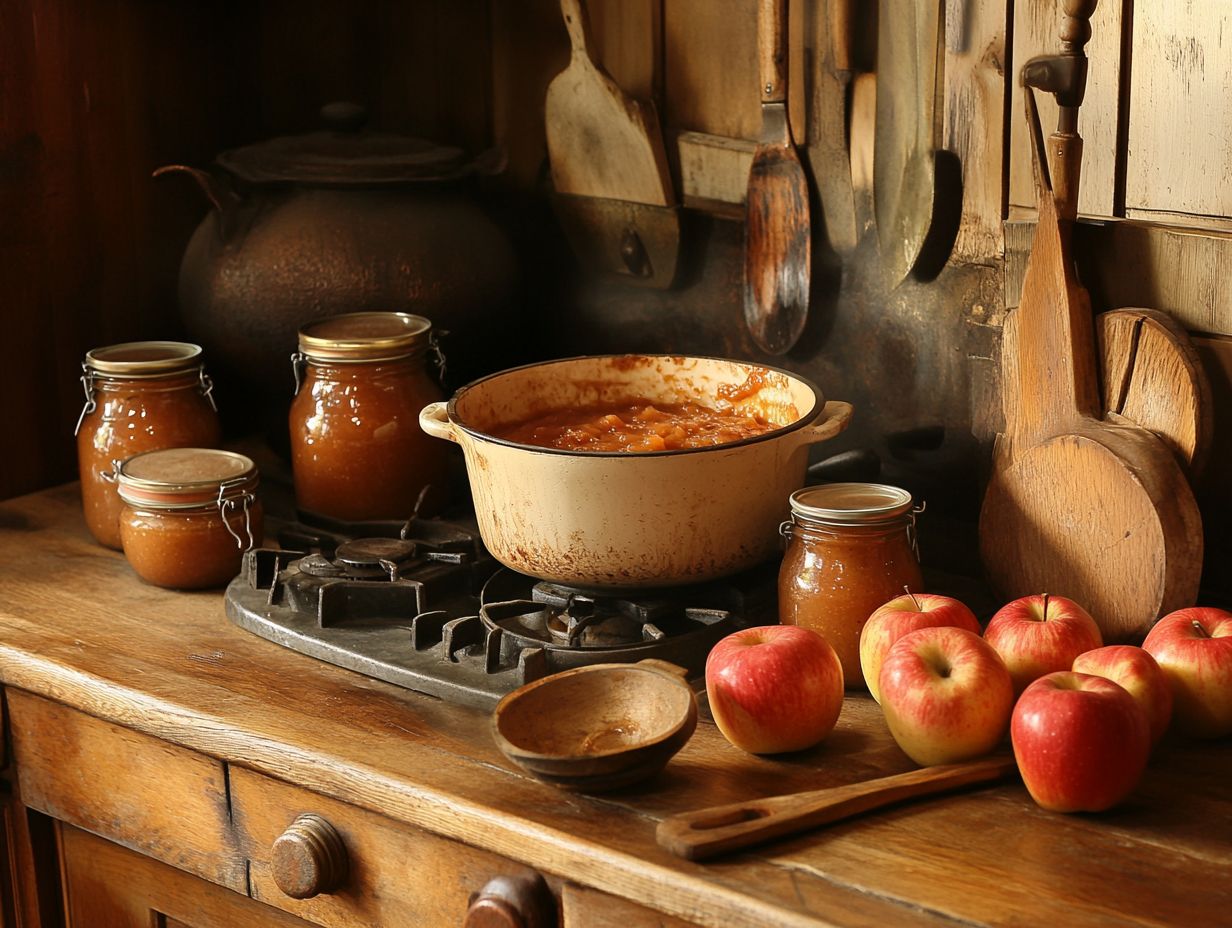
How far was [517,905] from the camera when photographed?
3.44 ft

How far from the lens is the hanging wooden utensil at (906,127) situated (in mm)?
1393

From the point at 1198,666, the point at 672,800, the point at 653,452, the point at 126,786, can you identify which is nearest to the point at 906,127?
the point at 653,452

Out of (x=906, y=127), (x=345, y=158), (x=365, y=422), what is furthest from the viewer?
(x=345, y=158)

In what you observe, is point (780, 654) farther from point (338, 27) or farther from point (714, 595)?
point (338, 27)

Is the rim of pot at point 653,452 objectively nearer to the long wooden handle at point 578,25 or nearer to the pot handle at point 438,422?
the pot handle at point 438,422

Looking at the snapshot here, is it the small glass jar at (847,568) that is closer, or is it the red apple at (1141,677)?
the red apple at (1141,677)

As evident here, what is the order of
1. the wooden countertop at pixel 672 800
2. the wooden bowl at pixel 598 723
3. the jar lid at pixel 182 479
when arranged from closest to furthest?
1. the wooden countertop at pixel 672 800
2. the wooden bowl at pixel 598 723
3. the jar lid at pixel 182 479

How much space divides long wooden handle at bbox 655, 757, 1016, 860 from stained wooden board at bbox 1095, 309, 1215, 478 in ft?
1.04

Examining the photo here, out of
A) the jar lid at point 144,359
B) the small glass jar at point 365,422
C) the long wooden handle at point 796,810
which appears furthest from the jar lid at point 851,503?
the jar lid at point 144,359

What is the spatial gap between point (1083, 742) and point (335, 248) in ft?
3.21

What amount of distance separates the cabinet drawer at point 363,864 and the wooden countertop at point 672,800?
3 centimetres

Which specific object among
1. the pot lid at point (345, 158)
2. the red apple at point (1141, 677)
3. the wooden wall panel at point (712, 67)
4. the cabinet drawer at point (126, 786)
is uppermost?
the wooden wall panel at point (712, 67)

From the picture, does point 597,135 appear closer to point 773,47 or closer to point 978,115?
point 773,47

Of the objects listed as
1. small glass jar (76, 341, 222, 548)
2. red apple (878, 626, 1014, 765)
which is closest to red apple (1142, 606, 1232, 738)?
red apple (878, 626, 1014, 765)
